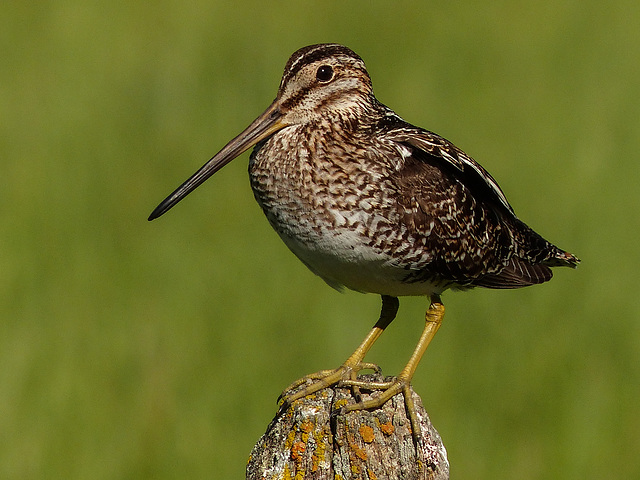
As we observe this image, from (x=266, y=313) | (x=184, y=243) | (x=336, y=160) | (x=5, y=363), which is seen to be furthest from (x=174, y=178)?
(x=336, y=160)

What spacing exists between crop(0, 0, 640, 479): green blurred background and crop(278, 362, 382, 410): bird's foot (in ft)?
4.61

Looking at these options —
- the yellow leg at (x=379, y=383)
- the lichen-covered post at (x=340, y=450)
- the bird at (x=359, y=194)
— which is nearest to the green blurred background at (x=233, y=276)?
the yellow leg at (x=379, y=383)

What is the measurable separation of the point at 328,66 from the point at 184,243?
2.74 m

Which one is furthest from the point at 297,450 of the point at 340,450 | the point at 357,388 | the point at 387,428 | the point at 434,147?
the point at 434,147

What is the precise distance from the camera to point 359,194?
4836 millimetres

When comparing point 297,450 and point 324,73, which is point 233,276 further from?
point 297,450

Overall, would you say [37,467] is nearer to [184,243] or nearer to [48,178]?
[184,243]

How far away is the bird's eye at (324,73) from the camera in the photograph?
16.9 feet

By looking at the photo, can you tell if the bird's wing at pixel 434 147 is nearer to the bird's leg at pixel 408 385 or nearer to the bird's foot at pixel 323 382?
the bird's leg at pixel 408 385

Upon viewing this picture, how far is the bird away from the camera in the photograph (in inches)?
190

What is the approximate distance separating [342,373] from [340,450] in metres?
1.11

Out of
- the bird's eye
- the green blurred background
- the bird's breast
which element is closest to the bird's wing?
the bird's breast

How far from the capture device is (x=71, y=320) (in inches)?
276

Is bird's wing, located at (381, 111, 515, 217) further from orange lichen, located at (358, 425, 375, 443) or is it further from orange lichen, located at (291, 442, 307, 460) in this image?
orange lichen, located at (291, 442, 307, 460)
